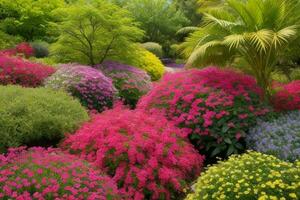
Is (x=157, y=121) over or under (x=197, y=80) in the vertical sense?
under

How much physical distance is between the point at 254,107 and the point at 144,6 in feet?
71.3

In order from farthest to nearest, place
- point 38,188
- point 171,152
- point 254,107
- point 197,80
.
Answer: point 197,80, point 254,107, point 171,152, point 38,188

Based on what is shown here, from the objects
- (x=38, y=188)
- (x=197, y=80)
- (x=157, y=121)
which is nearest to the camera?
(x=38, y=188)

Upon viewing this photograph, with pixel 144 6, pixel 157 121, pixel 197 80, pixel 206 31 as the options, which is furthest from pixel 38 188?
pixel 144 6

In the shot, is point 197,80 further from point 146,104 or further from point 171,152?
point 171,152

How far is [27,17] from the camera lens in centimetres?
1845

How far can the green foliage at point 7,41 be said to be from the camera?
1726 centimetres

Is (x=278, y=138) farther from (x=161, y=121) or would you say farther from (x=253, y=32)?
(x=253, y=32)

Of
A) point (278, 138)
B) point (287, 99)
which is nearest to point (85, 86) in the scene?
point (287, 99)

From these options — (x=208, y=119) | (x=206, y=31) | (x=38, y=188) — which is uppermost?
(x=206, y=31)

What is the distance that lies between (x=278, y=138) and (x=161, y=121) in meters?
1.82

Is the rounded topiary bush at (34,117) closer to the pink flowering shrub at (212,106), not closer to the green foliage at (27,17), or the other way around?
the pink flowering shrub at (212,106)

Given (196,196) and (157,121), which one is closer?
(196,196)

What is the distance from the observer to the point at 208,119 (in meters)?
7.11
